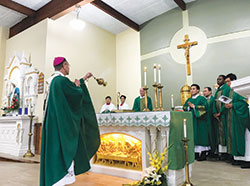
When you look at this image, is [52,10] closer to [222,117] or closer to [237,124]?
[222,117]

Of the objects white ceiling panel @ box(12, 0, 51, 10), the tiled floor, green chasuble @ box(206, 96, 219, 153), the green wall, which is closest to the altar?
the tiled floor

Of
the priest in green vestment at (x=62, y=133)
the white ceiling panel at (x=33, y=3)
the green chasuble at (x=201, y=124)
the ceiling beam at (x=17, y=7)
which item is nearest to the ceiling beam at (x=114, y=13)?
the white ceiling panel at (x=33, y=3)

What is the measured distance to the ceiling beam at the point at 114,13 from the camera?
22.4 ft

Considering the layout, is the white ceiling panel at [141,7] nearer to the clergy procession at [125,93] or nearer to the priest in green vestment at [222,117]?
the clergy procession at [125,93]

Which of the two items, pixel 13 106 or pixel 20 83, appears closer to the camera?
pixel 13 106

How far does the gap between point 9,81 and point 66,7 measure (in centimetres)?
369

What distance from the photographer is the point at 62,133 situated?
8.07 ft

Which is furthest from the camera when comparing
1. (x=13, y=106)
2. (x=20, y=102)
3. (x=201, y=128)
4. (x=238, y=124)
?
(x=20, y=102)

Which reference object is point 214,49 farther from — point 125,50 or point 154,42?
point 125,50

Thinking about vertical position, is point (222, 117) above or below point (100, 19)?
below

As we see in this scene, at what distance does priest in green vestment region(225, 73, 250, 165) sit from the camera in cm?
409

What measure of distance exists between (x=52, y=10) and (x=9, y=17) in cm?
226

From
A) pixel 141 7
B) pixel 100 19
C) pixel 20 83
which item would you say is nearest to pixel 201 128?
pixel 141 7

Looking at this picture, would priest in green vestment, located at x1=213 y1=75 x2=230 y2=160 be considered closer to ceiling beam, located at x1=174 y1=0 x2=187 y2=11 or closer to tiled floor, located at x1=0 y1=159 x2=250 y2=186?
tiled floor, located at x1=0 y1=159 x2=250 y2=186
